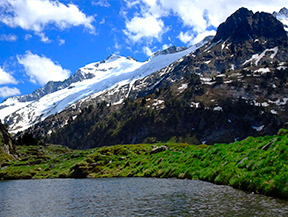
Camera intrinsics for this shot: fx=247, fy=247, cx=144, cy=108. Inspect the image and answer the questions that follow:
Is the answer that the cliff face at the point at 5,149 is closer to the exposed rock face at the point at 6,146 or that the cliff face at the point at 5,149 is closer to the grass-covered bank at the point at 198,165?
the exposed rock face at the point at 6,146

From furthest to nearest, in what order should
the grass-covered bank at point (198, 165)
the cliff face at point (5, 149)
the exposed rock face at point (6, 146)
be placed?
the exposed rock face at point (6, 146) → the cliff face at point (5, 149) → the grass-covered bank at point (198, 165)

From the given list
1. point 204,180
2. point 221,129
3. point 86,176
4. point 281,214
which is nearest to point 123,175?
point 86,176

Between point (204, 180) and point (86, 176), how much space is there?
98.9 feet

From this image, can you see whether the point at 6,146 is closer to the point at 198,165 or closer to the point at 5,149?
the point at 5,149

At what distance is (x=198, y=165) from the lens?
1459 inches

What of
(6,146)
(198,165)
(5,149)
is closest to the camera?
(198,165)

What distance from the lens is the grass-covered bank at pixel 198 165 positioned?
2133 centimetres

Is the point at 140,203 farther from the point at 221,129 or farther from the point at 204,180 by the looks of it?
the point at 221,129

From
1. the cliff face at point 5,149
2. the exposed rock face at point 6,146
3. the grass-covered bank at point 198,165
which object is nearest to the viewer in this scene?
the grass-covered bank at point 198,165

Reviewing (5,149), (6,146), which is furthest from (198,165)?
(6,146)

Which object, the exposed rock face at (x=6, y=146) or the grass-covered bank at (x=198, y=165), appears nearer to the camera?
the grass-covered bank at (x=198, y=165)

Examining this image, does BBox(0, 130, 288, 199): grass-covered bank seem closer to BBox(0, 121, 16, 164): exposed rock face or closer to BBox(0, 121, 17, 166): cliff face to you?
BBox(0, 121, 17, 166): cliff face

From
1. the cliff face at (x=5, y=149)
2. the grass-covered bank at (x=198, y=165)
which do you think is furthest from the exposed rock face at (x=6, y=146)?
the grass-covered bank at (x=198, y=165)

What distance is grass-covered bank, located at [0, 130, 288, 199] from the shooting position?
70.0 ft
